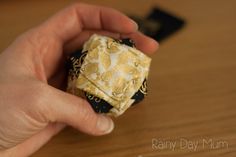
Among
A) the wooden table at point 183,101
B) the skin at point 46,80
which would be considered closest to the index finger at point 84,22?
the skin at point 46,80

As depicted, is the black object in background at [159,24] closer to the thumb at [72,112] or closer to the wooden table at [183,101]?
the wooden table at [183,101]

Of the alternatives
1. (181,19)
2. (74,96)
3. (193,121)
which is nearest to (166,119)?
(193,121)

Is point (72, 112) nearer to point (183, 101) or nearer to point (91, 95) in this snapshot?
point (91, 95)

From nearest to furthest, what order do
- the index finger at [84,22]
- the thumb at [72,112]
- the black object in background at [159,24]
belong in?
1. the thumb at [72,112]
2. the index finger at [84,22]
3. the black object in background at [159,24]

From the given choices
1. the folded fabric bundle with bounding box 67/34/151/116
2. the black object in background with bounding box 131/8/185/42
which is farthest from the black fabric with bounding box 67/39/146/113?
the black object in background with bounding box 131/8/185/42

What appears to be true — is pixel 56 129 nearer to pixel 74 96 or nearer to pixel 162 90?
pixel 74 96

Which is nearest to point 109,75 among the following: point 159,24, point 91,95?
point 91,95

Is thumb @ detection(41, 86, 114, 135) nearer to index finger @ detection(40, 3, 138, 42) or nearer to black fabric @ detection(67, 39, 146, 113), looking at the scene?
black fabric @ detection(67, 39, 146, 113)
